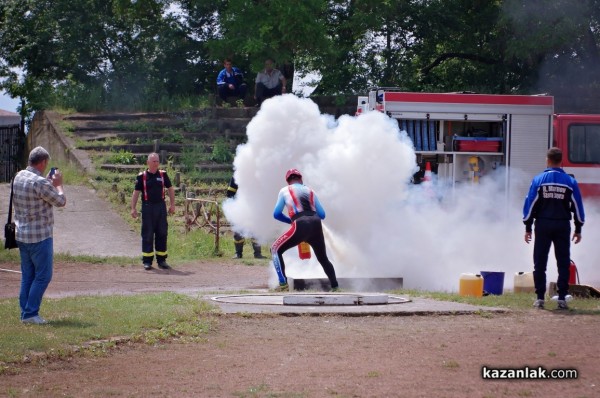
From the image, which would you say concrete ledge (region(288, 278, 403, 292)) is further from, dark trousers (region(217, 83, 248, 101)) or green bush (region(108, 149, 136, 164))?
dark trousers (region(217, 83, 248, 101))

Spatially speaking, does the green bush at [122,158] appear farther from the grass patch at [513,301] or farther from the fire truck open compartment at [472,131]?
the grass patch at [513,301]

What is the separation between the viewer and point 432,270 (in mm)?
15328

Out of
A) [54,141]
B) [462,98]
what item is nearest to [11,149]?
[54,141]

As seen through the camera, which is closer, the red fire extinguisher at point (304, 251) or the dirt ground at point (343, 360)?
the dirt ground at point (343, 360)

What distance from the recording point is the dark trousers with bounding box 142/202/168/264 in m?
17.5

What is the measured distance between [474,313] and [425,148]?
936 centimetres

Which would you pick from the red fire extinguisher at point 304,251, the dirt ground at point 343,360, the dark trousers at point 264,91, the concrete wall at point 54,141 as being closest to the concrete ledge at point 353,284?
the red fire extinguisher at point 304,251

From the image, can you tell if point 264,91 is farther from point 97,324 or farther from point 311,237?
point 97,324

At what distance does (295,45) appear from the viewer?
2897cm

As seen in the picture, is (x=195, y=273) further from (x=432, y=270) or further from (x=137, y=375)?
(x=137, y=375)

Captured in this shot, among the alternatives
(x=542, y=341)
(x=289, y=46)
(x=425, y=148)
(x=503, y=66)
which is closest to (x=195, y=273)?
(x=425, y=148)

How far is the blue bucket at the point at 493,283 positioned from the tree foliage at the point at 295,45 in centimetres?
1445

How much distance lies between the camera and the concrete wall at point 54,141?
26727mm

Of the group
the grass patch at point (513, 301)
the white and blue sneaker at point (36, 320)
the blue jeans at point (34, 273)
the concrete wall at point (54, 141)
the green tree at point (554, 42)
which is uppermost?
the green tree at point (554, 42)
